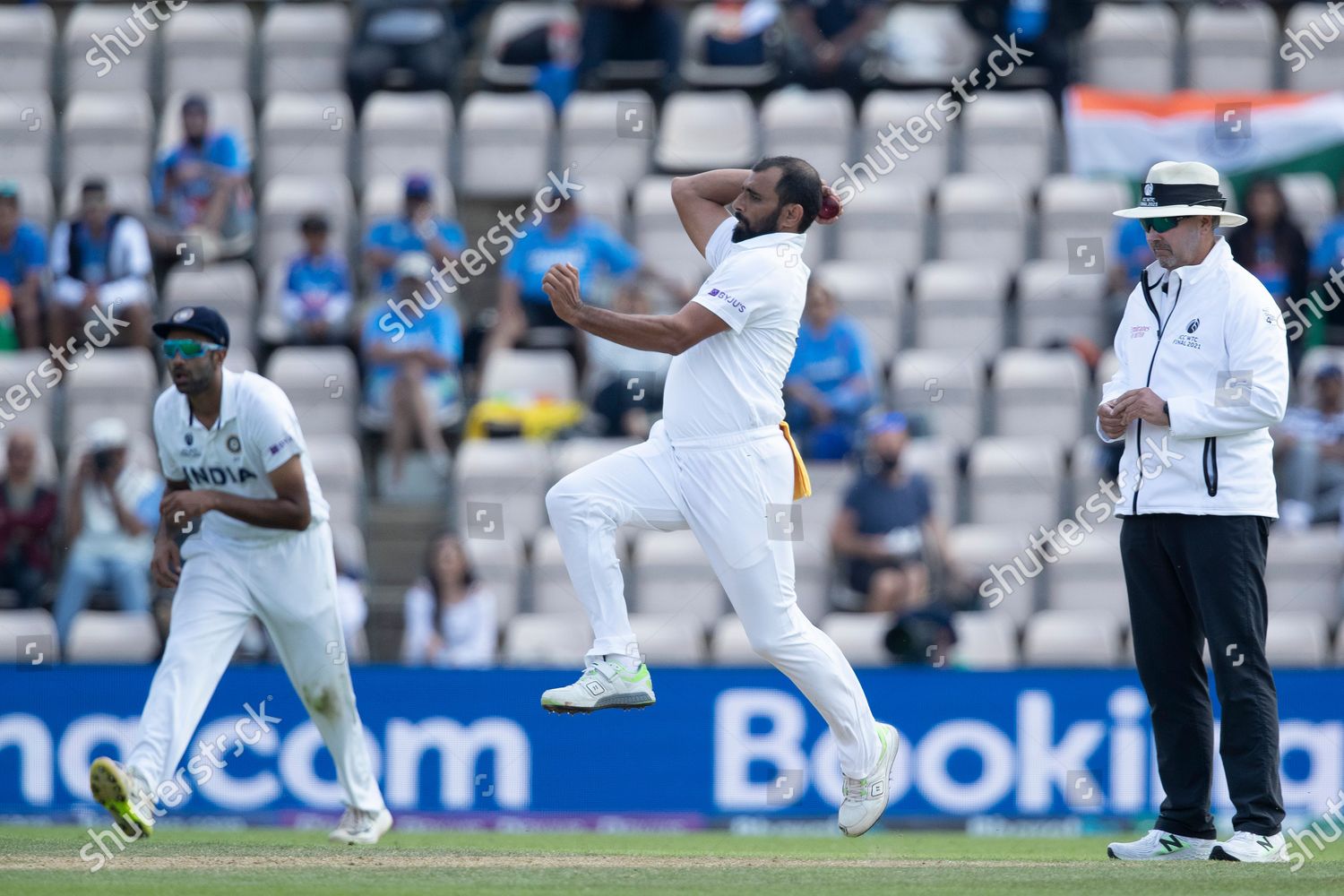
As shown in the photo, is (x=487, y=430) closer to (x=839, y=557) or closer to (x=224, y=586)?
(x=839, y=557)

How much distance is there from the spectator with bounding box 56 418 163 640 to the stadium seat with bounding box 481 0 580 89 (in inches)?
190

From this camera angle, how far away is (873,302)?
43.9 feet

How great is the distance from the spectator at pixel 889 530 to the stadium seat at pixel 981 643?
1.12 ft

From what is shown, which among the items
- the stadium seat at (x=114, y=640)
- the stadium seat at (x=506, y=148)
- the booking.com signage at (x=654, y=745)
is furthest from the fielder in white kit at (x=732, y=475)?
the stadium seat at (x=506, y=148)

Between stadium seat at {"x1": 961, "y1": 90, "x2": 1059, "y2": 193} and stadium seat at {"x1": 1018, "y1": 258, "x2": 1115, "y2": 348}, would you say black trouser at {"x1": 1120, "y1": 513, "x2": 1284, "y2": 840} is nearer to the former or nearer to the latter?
stadium seat at {"x1": 1018, "y1": 258, "x2": 1115, "y2": 348}

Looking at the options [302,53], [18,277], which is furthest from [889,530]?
[302,53]

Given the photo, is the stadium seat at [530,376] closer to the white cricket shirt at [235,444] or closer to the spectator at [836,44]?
the spectator at [836,44]

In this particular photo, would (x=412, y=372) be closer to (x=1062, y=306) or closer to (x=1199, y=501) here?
(x=1062, y=306)

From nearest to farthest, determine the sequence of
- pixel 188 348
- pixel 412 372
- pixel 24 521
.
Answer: pixel 188 348 < pixel 24 521 < pixel 412 372

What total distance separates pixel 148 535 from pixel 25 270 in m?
2.60

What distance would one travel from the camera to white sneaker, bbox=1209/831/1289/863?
7.00 m

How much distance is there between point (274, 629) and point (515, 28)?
847 cm

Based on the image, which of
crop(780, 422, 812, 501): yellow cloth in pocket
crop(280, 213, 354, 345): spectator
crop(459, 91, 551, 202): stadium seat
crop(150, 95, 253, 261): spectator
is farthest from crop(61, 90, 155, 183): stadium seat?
crop(780, 422, 812, 501): yellow cloth in pocket

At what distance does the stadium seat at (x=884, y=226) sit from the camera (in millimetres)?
14008
